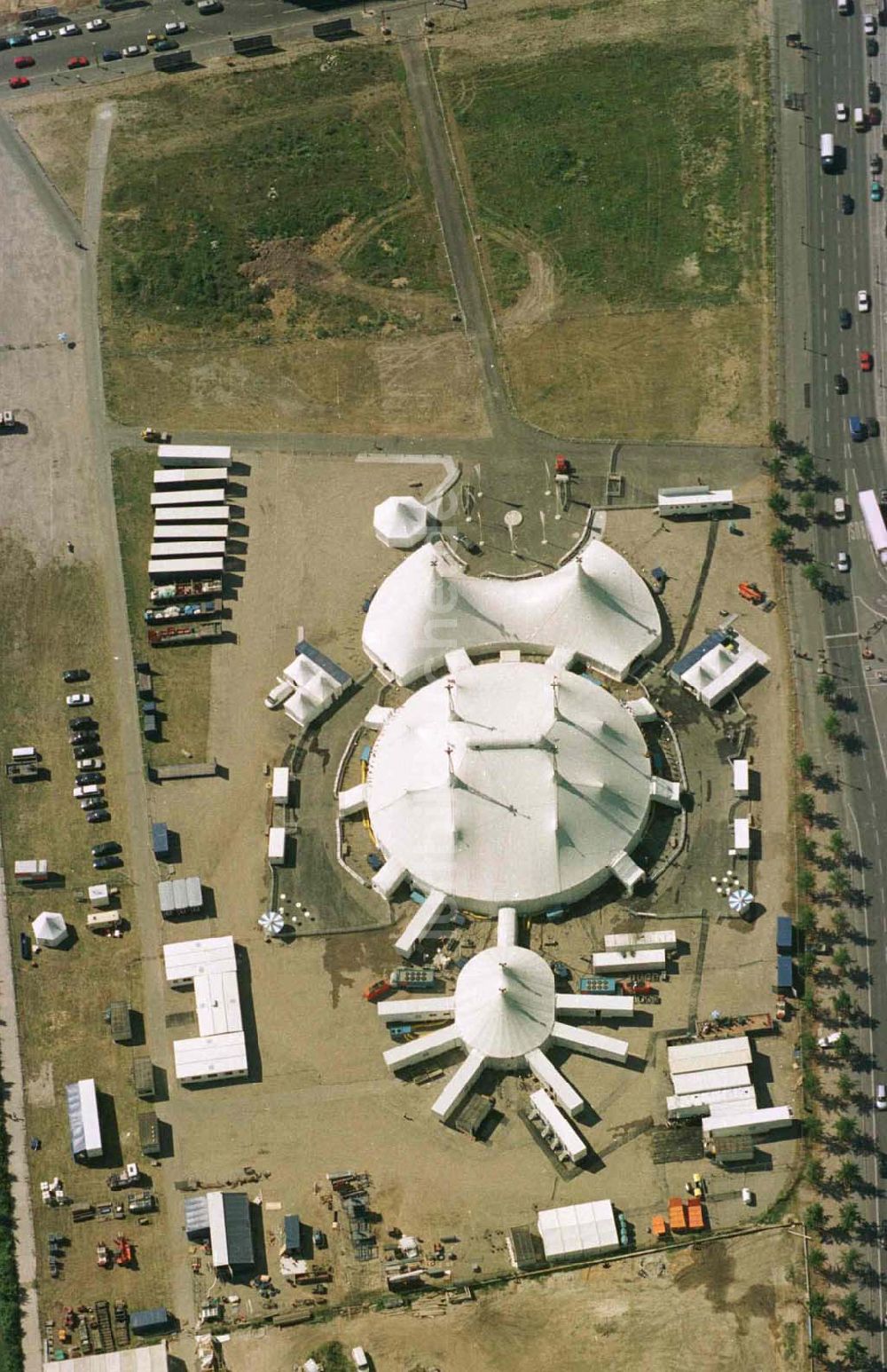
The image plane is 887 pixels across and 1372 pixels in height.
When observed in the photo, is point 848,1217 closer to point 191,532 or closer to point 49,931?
point 49,931

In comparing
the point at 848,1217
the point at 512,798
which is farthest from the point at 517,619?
the point at 848,1217

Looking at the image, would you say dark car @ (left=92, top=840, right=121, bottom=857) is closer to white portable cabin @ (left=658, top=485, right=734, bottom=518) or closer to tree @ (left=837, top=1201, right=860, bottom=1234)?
white portable cabin @ (left=658, top=485, right=734, bottom=518)

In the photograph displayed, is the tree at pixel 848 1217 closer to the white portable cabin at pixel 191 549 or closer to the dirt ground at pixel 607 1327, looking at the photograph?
the dirt ground at pixel 607 1327

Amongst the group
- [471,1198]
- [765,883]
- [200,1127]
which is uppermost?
[765,883]

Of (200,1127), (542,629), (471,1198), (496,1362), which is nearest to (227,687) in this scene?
(542,629)

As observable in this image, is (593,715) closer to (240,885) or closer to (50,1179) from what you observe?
(240,885)

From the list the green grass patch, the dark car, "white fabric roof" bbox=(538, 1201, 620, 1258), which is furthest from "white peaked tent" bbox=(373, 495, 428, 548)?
"white fabric roof" bbox=(538, 1201, 620, 1258)

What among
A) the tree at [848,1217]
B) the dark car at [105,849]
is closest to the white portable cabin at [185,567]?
the dark car at [105,849]
